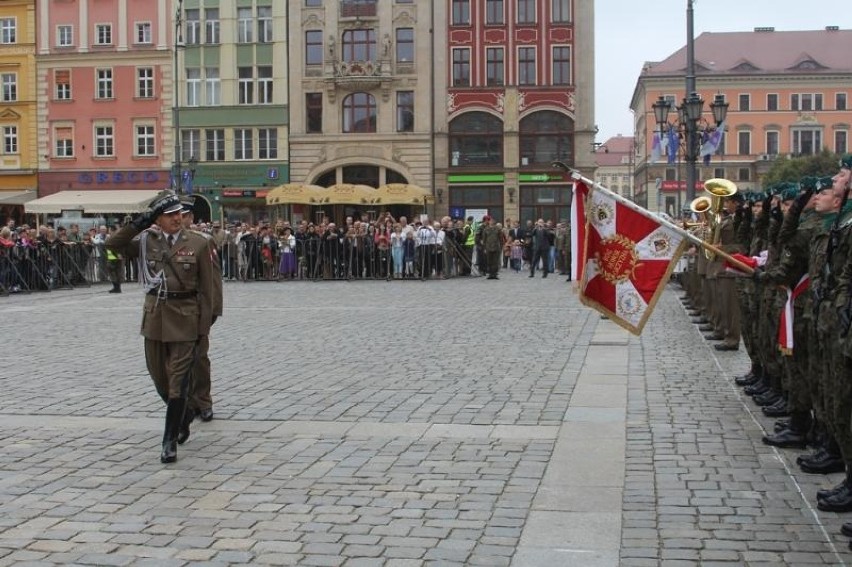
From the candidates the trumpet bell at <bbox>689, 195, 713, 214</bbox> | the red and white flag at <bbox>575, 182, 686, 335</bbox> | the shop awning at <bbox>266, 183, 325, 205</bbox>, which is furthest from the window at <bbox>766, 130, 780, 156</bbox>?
the red and white flag at <bbox>575, 182, 686, 335</bbox>

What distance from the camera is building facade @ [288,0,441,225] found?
53781 mm

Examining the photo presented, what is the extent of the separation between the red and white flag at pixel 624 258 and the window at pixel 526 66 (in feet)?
153

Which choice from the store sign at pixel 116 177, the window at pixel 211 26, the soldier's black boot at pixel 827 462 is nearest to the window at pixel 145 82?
the window at pixel 211 26

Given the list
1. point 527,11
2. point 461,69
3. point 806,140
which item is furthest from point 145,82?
point 806,140

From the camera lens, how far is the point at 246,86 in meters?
54.9

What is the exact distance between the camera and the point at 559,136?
53.6 metres

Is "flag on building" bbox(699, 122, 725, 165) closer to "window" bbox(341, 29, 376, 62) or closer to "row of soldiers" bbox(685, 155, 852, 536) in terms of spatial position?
"row of soldiers" bbox(685, 155, 852, 536)

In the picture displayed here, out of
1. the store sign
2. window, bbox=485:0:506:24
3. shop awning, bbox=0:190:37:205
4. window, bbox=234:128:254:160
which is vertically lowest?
shop awning, bbox=0:190:37:205

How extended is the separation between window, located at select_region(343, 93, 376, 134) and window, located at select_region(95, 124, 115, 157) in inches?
487

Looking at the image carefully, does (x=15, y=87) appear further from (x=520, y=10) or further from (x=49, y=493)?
(x=49, y=493)

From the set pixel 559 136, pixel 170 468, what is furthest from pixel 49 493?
pixel 559 136

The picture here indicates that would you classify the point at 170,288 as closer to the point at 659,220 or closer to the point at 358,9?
the point at 659,220

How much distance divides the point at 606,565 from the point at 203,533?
6.96ft

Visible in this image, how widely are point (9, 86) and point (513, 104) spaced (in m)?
27.0
